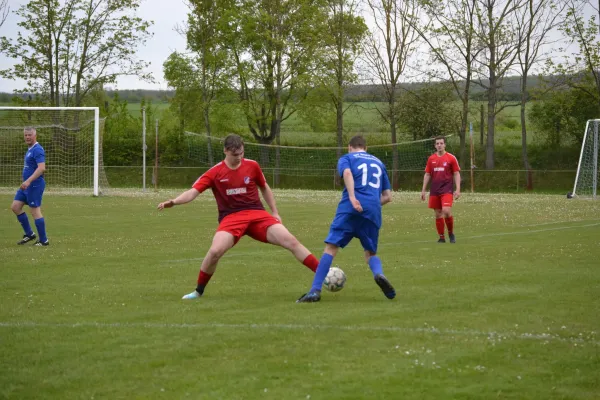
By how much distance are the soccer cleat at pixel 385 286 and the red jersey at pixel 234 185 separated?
1749mm

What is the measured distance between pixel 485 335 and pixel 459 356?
2.77 ft

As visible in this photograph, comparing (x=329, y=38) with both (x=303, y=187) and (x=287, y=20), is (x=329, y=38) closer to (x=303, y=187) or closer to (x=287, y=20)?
(x=287, y=20)

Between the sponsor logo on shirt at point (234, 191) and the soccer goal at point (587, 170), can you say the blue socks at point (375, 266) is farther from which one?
the soccer goal at point (587, 170)

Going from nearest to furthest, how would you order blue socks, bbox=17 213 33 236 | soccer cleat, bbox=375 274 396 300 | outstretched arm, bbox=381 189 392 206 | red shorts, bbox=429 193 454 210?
soccer cleat, bbox=375 274 396 300
outstretched arm, bbox=381 189 392 206
blue socks, bbox=17 213 33 236
red shorts, bbox=429 193 454 210

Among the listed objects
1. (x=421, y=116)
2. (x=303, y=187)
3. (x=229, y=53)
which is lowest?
(x=303, y=187)

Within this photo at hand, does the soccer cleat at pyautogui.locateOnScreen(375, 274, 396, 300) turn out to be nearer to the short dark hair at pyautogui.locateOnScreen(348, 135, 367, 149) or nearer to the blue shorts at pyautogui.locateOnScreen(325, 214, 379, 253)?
the blue shorts at pyautogui.locateOnScreen(325, 214, 379, 253)

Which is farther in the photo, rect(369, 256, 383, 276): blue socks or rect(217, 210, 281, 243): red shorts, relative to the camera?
rect(217, 210, 281, 243): red shorts

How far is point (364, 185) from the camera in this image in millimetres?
9352

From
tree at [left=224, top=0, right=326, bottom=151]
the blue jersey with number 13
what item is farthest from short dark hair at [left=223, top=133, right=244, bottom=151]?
tree at [left=224, top=0, right=326, bottom=151]

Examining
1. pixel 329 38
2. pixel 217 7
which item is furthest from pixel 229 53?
pixel 329 38

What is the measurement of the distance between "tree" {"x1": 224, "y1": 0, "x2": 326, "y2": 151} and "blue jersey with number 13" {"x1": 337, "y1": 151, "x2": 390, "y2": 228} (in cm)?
4703

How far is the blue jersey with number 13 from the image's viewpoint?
9.28 metres

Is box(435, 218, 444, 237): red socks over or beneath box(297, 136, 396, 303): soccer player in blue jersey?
beneath

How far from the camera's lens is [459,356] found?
6.40 meters
